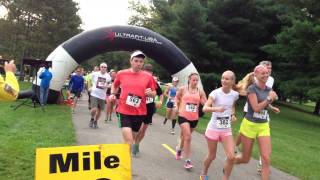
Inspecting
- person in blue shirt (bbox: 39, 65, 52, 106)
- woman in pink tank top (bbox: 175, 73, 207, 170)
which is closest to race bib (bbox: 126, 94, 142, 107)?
woman in pink tank top (bbox: 175, 73, 207, 170)

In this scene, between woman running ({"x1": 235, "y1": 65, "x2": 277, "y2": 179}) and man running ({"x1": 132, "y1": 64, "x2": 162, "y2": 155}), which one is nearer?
woman running ({"x1": 235, "y1": 65, "x2": 277, "y2": 179})

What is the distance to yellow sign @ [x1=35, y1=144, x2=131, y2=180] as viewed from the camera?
14.9 ft

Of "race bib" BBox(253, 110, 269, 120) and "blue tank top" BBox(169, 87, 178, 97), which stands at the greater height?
"race bib" BBox(253, 110, 269, 120)

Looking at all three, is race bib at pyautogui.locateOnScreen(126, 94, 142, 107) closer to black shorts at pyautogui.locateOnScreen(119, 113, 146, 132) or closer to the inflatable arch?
black shorts at pyautogui.locateOnScreen(119, 113, 146, 132)

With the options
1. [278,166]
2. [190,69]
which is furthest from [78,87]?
[278,166]

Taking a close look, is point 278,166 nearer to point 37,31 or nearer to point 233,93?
point 233,93

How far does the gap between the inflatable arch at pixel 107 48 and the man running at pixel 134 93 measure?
11547 millimetres

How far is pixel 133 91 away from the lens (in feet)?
23.2

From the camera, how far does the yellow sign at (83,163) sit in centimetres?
455

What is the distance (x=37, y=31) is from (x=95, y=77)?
37.0 metres

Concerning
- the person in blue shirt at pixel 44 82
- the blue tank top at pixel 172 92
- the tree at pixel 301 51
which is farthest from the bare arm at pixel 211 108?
the tree at pixel 301 51

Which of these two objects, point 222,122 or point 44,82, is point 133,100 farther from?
point 44,82

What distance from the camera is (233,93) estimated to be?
6926 millimetres

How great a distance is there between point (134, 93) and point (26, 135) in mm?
4487
